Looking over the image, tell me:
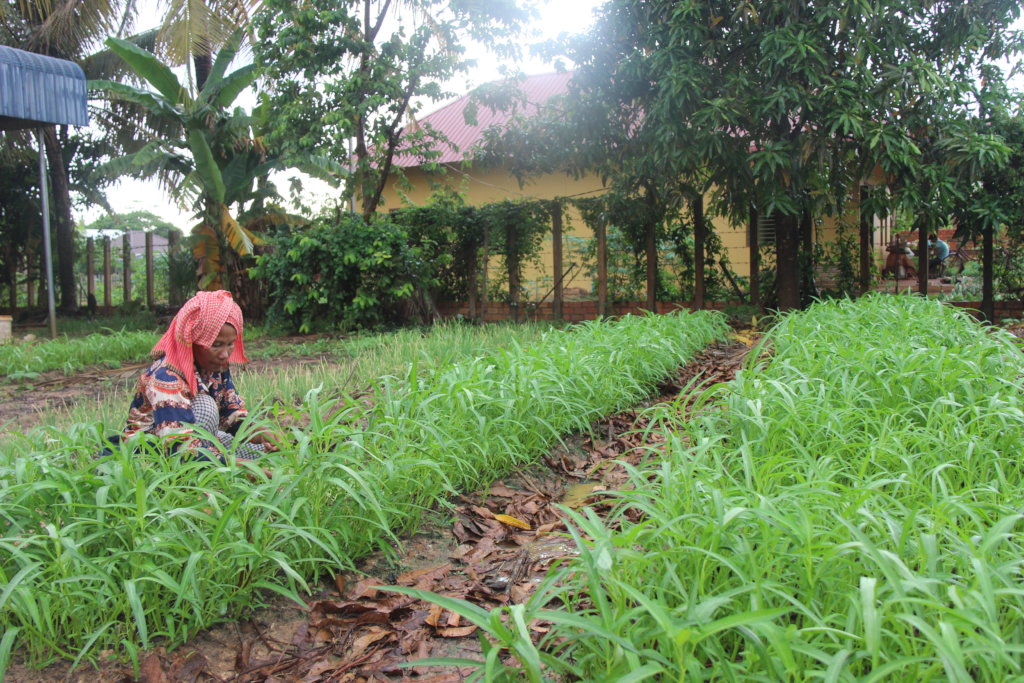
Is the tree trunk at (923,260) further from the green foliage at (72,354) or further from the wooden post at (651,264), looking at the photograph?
the green foliage at (72,354)

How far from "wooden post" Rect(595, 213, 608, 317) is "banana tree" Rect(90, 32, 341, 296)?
4.74 meters

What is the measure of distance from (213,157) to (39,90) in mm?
2652

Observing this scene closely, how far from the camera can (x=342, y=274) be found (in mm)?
11812

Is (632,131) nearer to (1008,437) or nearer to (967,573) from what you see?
(1008,437)

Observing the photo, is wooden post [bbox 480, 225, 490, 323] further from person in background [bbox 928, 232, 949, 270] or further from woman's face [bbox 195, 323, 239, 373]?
woman's face [bbox 195, 323, 239, 373]

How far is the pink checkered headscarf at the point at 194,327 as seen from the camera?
11.2 ft

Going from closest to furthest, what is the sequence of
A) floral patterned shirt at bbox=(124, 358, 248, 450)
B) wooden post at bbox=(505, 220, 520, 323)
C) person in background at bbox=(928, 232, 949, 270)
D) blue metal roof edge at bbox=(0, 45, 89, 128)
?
floral patterned shirt at bbox=(124, 358, 248, 450) < blue metal roof edge at bbox=(0, 45, 89, 128) < wooden post at bbox=(505, 220, 520, 323) < person in background at bbox=(928, 232, 949, 270)

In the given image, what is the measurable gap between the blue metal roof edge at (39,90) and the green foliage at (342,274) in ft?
11.5

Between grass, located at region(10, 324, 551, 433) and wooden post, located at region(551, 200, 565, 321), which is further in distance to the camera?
wooden post, located at region(551, 200, 565, 321)

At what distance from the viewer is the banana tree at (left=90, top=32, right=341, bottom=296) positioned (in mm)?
12242

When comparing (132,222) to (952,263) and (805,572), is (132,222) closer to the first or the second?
(952,263)

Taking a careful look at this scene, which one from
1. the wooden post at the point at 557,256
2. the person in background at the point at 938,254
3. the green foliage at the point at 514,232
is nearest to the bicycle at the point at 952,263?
the person in background at the point at 938,254

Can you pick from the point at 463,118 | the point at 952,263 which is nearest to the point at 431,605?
the point at 952,263

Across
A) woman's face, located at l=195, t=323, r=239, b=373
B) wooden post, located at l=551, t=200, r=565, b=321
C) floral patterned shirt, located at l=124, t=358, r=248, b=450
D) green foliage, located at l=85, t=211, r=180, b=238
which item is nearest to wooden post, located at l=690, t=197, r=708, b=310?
wooden post, located at l=551, t=200, r=565, b=321
